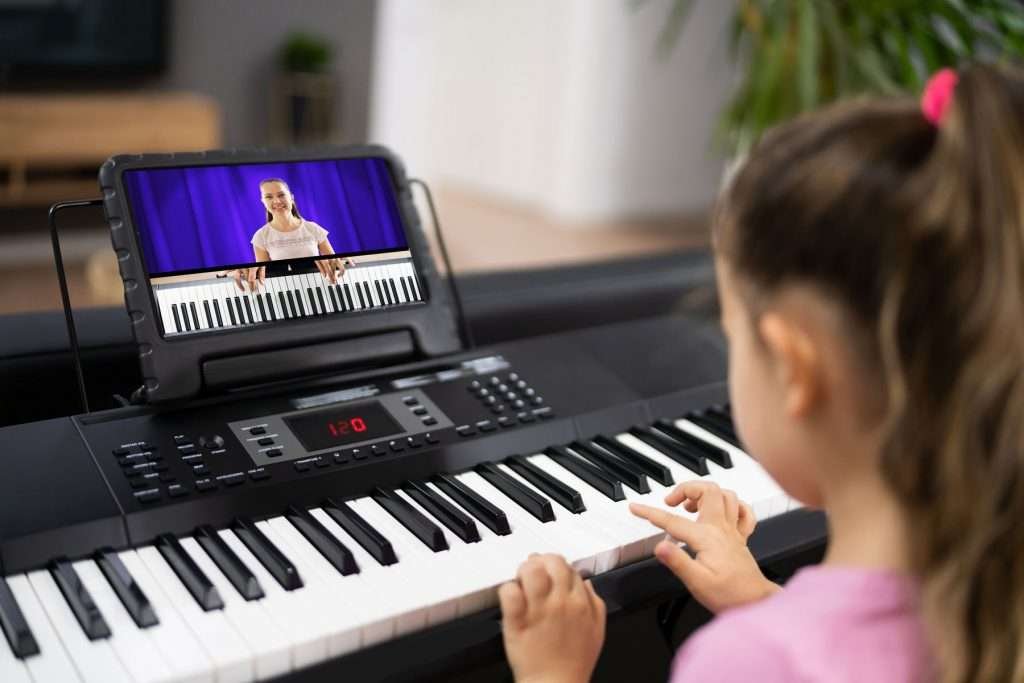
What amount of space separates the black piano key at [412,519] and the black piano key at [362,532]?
1.3 inches

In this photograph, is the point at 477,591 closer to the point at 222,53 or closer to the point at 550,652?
the point at 550,652

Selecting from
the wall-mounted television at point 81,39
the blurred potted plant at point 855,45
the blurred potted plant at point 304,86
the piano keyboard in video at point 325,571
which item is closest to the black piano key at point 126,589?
the piano keyboard in video at point 325,571

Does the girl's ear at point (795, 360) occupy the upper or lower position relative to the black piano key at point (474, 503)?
upper

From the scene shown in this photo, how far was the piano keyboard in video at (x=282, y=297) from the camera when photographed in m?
1.01

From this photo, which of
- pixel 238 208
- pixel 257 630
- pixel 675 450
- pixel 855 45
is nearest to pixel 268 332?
pixel 238 208

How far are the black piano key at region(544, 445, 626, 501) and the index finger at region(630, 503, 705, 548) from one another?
6 centimetres

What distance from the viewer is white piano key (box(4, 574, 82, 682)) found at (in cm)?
71

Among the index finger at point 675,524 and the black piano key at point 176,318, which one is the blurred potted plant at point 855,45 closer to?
the index finger at point 675,524

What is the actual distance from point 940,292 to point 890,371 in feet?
0.18

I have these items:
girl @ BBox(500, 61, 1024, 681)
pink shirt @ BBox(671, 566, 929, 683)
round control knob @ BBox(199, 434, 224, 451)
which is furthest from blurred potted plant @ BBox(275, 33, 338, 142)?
pink shirt @ BBox(671, 566, 929, 683)

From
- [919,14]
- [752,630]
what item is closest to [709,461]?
[752,630]

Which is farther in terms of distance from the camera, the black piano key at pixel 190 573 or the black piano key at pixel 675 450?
the black piano key at pixel 675 450

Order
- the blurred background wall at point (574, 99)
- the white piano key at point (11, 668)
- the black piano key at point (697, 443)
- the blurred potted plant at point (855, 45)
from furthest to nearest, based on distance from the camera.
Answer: the blurred background wall at point (574, 99) → the blurred potted plant at point (855, 45) → the black piano key at point (697, 443) → the white piano key at point (11, 668)

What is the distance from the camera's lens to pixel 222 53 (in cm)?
475
